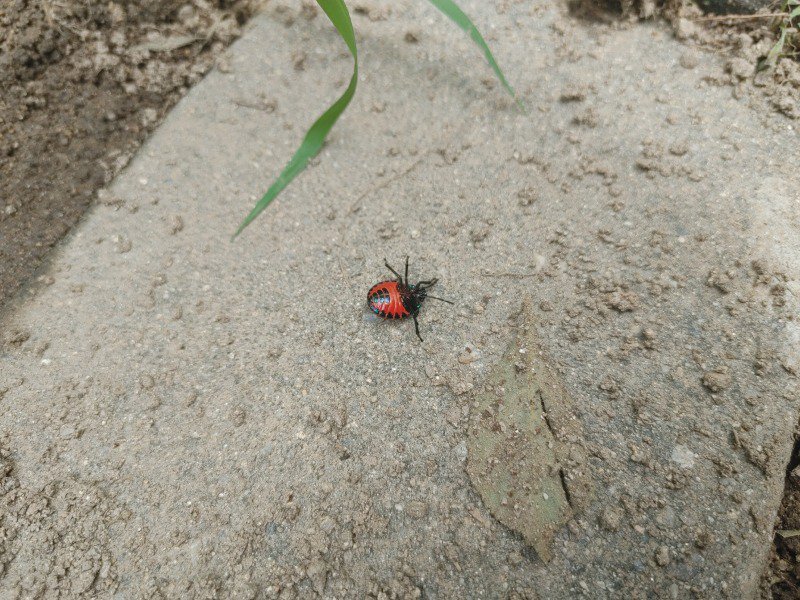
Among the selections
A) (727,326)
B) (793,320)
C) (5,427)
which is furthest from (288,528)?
(793,320)

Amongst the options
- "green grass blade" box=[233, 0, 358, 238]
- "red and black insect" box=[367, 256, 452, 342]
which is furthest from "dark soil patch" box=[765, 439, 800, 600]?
"green grass blade" box=[233, 0, 358, 238]

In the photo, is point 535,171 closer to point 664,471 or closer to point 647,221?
point 647,221

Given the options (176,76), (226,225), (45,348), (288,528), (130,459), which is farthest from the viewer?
(176,76)

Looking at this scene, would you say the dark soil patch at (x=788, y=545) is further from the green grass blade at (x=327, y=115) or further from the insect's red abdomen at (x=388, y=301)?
the green grass blade at (x=327, y=115)

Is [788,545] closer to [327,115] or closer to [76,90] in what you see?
[327,115]

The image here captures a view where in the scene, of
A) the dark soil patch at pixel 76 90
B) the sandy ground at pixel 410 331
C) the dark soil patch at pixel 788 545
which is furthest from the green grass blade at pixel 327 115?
the dark soil patch at pixel 788 545

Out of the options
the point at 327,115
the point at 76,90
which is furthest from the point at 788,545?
the point at 76,90
